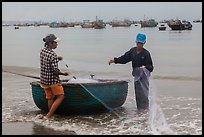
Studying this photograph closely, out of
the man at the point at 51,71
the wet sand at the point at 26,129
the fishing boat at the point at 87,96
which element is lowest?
the wet sand at the point at 26,129

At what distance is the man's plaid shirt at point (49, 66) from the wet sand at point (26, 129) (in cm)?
89

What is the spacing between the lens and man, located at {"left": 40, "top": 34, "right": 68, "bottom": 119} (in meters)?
8.01

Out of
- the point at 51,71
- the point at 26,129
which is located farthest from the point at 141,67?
the point at 26,129

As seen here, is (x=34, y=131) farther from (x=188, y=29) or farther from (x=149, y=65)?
(x=188, y=29)

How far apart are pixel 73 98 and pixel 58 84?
485 millimetres

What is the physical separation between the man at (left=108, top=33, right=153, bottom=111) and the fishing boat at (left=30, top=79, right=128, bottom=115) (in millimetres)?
358

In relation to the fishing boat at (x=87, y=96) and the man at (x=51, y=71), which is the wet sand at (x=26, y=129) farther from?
the fishing boat at (x=87, y=96)

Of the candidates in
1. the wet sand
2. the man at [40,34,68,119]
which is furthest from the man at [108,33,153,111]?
the wet sand

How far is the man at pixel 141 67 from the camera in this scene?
8.46 m

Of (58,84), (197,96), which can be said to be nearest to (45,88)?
(58,84)

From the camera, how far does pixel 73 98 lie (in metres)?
8.39

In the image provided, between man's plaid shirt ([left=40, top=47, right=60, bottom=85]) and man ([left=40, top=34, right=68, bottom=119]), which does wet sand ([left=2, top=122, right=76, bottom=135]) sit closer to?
man ([left=40, top=34, right=68, bottom=119])

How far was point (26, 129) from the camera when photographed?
24.8ft

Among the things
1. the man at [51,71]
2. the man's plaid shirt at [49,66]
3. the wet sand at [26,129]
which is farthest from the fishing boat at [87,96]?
the wet sand at [26,129]
